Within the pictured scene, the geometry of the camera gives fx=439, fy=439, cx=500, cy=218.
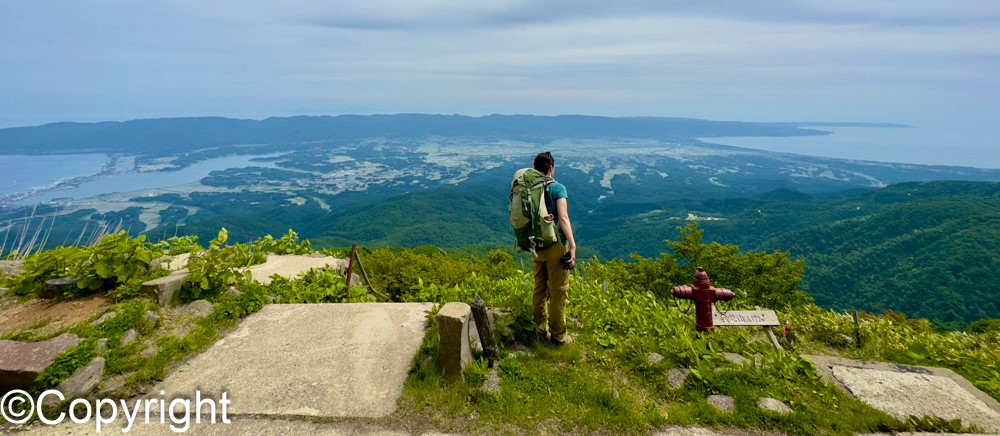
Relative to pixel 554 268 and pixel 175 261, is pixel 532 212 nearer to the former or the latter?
pixel 554 268

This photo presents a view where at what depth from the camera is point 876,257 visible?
77.6 metres

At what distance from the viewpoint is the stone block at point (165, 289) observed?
656cm

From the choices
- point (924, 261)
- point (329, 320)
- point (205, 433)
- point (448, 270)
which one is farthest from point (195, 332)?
point (924, 261)

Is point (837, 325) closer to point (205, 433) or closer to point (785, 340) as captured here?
point (785, 340)

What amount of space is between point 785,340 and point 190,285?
9.44 meters

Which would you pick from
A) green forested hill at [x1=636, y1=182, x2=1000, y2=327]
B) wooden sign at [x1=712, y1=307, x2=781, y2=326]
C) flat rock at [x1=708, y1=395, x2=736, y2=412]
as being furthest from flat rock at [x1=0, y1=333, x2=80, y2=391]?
green forested hill at [x1=636, y1=182, x2=1000, y2=327]

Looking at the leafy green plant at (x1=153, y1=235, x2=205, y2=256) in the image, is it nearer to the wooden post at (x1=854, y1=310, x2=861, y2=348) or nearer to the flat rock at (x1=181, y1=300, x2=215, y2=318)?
the flat rock at (x1=181, y1=300, x2=215, y2=318)

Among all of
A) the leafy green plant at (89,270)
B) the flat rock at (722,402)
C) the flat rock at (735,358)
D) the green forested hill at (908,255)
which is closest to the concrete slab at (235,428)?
the leafy green plant at (89,270)

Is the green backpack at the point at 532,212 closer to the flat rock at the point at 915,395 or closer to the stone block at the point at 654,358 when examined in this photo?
the stone block at the point at 654,358

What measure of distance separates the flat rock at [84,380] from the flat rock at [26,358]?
30 cm

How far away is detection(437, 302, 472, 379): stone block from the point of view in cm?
491

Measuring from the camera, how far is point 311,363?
5543mm

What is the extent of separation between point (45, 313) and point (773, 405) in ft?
31.2

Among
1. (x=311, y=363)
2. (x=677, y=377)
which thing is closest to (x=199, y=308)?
(x=311, y=363)
